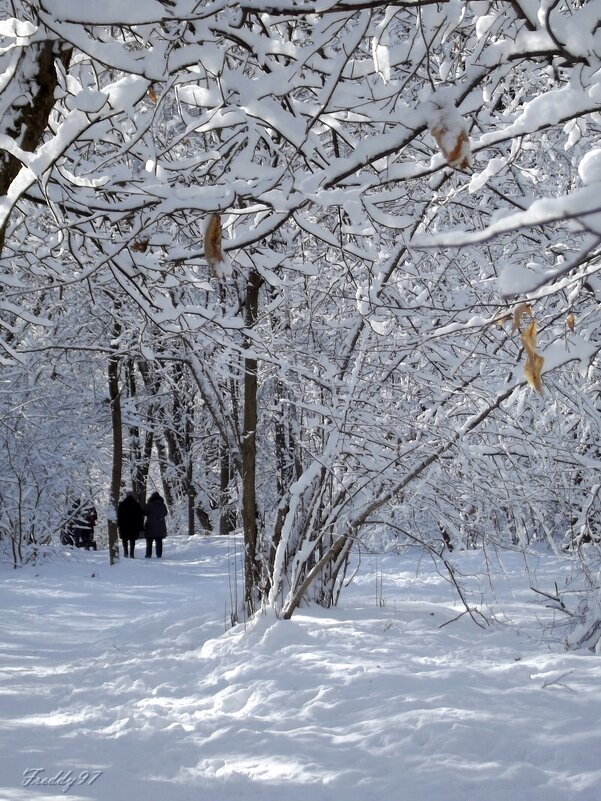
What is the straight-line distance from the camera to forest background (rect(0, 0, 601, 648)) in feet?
9.23

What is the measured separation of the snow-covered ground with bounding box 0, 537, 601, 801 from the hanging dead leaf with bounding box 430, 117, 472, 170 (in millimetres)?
2294

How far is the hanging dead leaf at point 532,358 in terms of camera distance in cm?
217

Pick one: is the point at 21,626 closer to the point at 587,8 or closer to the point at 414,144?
the point at 414,144

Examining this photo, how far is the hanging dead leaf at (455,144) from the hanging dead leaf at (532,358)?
1.60ft

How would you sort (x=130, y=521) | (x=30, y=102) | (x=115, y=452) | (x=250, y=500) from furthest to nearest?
(x=130, y=521), (x=115, y=452), (x=250, y=500), (x=30, y=102)

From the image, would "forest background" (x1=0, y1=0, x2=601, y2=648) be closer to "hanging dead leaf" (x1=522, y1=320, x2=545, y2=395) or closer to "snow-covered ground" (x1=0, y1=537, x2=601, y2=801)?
"hanging dead leaf" (x1=522, y1=320, x2=545, y2=395)

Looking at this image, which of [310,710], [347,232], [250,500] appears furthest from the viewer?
[250,500]

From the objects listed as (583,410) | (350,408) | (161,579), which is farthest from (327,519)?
(161,579)

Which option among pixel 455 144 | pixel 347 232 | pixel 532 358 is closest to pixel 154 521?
pixel 347 232

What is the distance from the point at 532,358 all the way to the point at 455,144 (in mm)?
619

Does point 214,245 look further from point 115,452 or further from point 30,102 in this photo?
point 115,452

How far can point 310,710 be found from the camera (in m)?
4.46

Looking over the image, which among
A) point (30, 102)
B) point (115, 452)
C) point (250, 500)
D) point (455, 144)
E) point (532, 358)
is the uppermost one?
point (30, 102)

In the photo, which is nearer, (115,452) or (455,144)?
(455,144)
